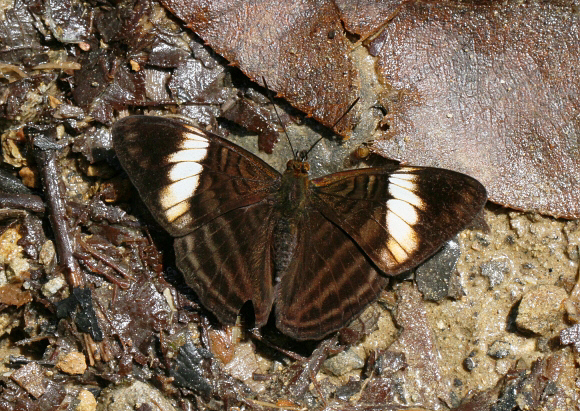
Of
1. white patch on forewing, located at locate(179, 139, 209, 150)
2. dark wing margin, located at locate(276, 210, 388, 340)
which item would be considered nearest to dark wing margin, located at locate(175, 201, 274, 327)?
dark wing margin, located at locate(276, 210, 388, 340)

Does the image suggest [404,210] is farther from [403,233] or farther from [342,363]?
[342,363]

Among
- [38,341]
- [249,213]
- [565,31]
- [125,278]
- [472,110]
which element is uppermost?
[565,31]

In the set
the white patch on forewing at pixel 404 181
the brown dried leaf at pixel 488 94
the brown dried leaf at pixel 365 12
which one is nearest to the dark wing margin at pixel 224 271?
the white patch on forewing at pixel 404 181

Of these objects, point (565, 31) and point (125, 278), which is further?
point (125, 278)

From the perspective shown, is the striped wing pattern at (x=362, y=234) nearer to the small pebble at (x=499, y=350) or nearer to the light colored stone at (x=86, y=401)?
the small pebble at (x=499, y=350)

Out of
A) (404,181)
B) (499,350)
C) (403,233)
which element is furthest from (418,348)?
(404,181)

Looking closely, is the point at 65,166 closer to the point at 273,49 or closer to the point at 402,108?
the point at 273,49

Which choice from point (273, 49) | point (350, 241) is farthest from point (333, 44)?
point (350, 241)
